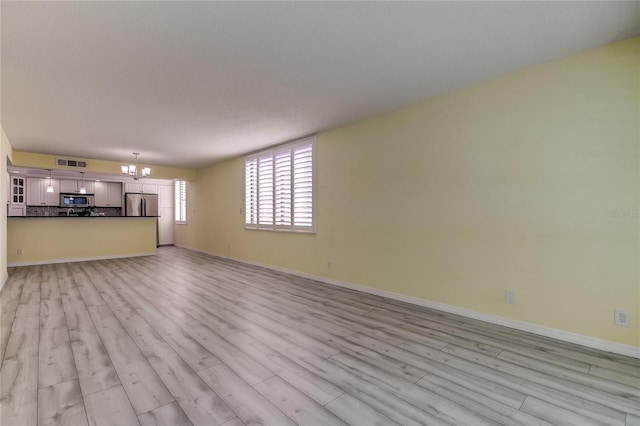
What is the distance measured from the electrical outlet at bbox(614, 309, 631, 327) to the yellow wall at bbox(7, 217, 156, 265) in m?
9.03

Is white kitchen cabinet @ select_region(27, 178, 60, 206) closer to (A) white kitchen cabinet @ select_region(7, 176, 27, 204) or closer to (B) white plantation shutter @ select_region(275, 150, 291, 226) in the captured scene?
(A) white kitchen cabinet @ select_region(7, 176, 27, 204)

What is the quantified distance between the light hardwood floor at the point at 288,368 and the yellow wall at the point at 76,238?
344cm

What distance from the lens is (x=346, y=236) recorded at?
4477 mm

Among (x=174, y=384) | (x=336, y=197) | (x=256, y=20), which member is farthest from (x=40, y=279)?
(x=256, y=20)

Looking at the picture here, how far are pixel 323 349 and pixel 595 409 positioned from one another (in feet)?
5.76

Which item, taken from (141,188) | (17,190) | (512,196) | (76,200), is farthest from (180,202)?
(512,196)

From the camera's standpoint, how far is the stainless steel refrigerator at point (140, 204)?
945cm

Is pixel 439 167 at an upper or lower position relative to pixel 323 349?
Result: upper

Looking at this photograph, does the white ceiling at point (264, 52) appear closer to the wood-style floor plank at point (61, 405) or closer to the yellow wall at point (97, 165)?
the yellow wall at point (97, 165)

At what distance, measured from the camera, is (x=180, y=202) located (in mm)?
9953

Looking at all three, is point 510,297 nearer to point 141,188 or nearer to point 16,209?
point 141,188

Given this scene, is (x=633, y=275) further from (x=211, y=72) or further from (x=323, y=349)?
Answer: (x=211, y=72)

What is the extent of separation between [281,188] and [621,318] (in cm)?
478

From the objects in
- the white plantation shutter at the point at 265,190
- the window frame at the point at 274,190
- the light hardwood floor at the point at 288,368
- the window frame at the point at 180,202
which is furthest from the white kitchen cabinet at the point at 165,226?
the light hardwood floor at the point at 288,368
